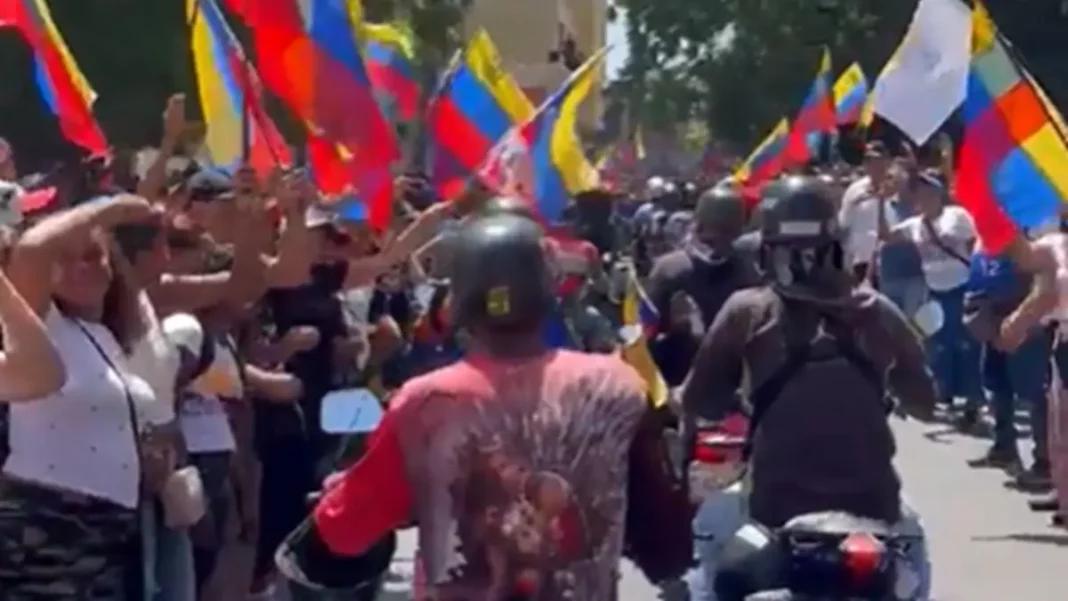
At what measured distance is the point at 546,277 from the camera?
523 centimetres

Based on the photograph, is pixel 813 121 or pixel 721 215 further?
pixel 813 121

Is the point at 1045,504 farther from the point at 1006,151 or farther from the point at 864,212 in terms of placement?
the point at 864,212

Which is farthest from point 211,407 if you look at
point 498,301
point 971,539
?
point 971,539

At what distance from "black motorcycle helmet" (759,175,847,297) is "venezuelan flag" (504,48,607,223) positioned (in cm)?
629

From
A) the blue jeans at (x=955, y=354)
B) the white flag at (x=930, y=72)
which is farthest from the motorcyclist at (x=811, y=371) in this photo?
the blue jeans at (x=955, y=354)


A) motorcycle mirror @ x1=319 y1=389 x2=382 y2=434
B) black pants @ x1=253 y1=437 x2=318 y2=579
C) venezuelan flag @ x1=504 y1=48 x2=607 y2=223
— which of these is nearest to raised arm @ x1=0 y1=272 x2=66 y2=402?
motorcycle mirror @ x1=319 y1=389 x2=382 y2=434

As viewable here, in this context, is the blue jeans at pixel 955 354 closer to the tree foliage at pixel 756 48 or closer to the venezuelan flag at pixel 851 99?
the venezuelan flag at pixel 851 99

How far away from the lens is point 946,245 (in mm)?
18797

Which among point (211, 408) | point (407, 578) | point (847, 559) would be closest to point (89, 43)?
point (407, 578)

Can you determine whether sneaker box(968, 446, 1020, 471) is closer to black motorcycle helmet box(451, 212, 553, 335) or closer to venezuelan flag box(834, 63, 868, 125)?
venezuelan flag box(834, 63, 868, 125)

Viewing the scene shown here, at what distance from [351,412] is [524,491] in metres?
3.15

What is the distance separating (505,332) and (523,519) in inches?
14.7

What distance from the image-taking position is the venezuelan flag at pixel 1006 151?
34.9ft

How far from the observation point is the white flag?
11.5 metres
